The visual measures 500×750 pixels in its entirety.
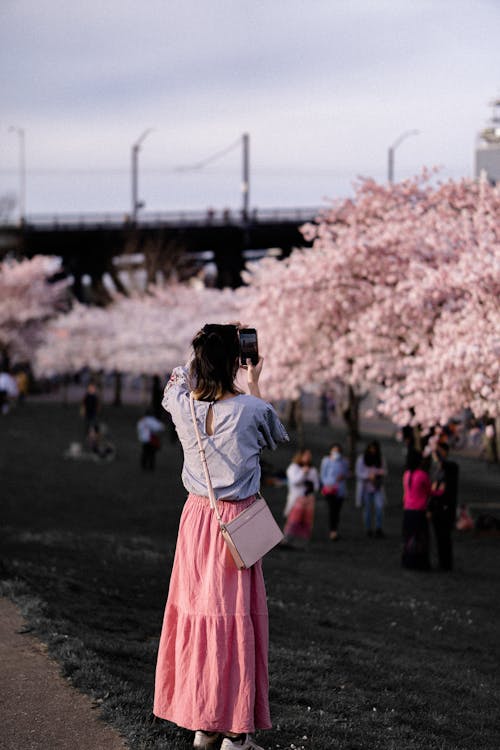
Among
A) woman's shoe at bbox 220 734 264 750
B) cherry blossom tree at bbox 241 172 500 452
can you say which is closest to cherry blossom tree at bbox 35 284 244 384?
cherry blossom tree at bbox 241 172 500 452

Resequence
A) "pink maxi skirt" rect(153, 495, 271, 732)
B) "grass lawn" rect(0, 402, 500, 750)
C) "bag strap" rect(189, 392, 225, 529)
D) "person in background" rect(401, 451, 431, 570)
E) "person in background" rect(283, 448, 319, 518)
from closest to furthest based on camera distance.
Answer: "pink maxi skirt" rect(153, 495, 271, 732) → "bag strap" rect(189, 392, 225, 529) → "grass lawn" rect(0, 402, 500, 750) → "person in background" rect(401, 451, 431, 570) → "person in background" rect(283, 448, 319, 518)

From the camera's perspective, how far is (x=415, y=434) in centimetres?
1972

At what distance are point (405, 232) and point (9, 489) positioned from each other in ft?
29.5

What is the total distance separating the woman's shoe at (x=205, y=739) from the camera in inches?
187

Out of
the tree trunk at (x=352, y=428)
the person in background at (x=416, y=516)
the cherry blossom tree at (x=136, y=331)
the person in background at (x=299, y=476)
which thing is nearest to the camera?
the person in background at (x=416, y=516)

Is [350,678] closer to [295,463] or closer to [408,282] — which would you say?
[295,463]

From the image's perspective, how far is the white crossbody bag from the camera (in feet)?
15.0

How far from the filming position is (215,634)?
456 centimetres

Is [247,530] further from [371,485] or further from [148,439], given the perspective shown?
[148,439]

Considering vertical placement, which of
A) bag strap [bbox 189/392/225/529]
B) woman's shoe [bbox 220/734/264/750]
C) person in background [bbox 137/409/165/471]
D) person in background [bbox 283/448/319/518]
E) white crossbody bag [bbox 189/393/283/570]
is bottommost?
person in background [bbox 137/409/165/471]

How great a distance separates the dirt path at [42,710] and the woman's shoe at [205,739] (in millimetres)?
344

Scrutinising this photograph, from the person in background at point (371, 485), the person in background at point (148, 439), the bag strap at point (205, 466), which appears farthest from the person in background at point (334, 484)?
the bag strap at point (205, 466)

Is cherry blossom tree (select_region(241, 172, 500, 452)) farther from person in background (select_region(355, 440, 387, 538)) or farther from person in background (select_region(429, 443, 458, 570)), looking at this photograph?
person in background (select_region(429, 443, 458, 570))

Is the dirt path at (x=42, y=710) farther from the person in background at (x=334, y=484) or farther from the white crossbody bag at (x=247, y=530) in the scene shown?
the person in background at (x=334, y=484)
